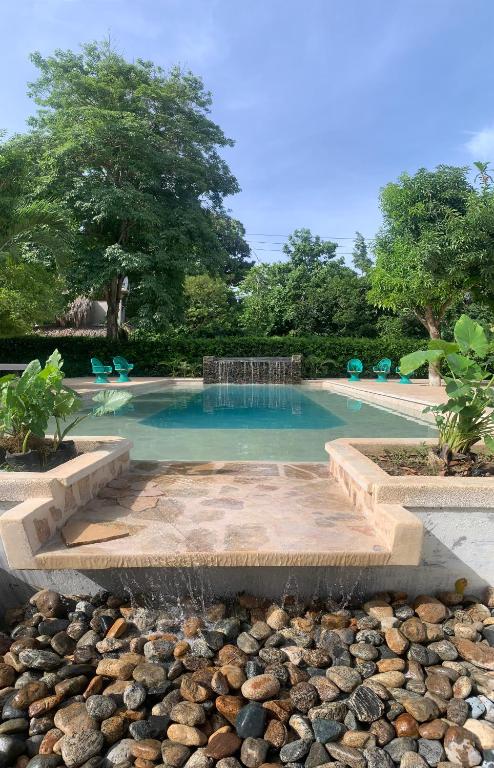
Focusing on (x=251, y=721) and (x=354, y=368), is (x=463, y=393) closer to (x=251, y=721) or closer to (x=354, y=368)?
(x=251, y=721)

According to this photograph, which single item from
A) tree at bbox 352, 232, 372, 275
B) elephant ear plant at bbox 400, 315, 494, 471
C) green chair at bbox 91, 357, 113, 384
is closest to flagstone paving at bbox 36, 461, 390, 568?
elephant ear plant at bbox 400, 315, 494, 471

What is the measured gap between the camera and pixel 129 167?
18.5 meters

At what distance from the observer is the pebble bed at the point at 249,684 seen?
77.9 inches

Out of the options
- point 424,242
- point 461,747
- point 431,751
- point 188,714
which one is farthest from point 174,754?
point 424,242

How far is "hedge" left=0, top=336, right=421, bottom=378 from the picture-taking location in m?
20.0

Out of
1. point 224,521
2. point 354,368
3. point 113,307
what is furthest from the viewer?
point 113,307

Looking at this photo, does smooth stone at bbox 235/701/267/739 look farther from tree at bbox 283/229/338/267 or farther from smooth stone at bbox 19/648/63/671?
tree at bbox 283/229/338/267

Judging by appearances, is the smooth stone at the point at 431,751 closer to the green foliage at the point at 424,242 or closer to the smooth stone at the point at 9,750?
the smooth stone at the point at 9,750

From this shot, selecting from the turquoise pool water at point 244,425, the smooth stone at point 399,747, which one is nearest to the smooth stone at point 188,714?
the smooth stone at point 399,747

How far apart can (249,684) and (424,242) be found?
13189 millimetres

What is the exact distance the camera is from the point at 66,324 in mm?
31031

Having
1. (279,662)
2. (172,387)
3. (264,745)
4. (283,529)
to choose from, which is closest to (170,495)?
(283,529)

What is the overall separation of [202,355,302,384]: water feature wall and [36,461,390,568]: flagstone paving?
1506 centimetres

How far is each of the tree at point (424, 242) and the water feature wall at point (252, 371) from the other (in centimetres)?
544
